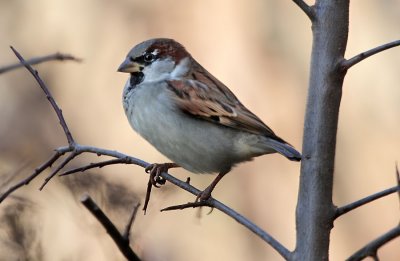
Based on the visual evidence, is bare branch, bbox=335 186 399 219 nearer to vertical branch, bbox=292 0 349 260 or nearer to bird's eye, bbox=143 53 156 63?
vertical branch, bbox=292 0 349 260

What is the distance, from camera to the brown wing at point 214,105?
2822 mm

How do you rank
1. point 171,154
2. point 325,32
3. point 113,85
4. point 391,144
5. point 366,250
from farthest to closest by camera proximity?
point 113,85
point 391,144
point 171,154
point 325,32
point 366,250

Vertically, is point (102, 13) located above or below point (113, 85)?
above

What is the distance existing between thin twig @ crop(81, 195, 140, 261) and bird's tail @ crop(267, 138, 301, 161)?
40.4 inches

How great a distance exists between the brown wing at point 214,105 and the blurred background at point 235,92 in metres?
1.76

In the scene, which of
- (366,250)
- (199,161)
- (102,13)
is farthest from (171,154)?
(102,13)

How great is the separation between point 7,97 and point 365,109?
7.91ft

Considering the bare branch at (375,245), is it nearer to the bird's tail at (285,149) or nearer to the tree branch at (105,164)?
the tree branch at (105,164)

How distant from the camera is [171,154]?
2854 millimetres

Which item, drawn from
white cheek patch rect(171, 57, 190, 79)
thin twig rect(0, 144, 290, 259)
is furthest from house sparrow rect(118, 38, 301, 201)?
thin twig rect(0, 144, 290, 259)

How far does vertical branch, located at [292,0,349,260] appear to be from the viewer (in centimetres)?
170

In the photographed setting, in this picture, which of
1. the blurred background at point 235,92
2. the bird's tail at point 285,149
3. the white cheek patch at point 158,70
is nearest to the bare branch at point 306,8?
the bird's tail at point 285,149

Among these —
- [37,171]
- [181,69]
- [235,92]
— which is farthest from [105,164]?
[235,92]

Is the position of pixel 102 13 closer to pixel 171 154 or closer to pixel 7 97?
pixel 7 97
